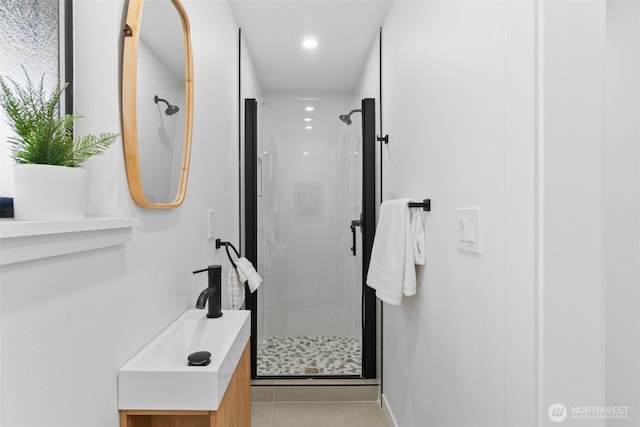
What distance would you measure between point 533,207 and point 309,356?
7.12 ft

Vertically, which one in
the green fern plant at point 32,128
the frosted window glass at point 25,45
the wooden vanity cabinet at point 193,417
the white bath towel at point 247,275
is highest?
the frosted window glass at point 25,45

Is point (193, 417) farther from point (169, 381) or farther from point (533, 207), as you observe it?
point (533, 207)

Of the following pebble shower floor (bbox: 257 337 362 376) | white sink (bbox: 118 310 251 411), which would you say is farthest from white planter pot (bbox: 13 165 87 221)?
pebble shower floor (bbox: 257 337 362 376)

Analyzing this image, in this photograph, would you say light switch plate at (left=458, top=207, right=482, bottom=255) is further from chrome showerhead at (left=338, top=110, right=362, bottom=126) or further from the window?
chrome showerhead at (left=338, top=110, right=362, bottom=126)

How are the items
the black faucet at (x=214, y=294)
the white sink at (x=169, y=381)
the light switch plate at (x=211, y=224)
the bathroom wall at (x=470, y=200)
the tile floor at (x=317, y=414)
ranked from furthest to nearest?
the tile floor at (x=317, y=414) → the light switch plate at (x=211, y=224) → the black faucet at (x=214, y=294) → the white sink at (x=169, y=381) → the bathroom wall at (x=470, y=200)

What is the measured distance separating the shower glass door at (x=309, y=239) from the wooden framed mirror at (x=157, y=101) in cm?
115

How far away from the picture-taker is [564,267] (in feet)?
2.47

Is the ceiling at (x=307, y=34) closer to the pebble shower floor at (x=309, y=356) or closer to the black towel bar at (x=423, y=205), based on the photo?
the black towel bar at (x=423, y=205)

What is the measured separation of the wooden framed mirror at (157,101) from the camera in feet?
3.14

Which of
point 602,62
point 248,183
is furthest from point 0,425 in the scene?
point 248,183

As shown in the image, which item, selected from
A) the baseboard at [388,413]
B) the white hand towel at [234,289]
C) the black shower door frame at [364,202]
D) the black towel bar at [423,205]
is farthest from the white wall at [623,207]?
the black shower door frame at [364,202]

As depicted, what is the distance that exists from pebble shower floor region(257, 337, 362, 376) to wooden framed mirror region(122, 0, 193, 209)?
167cm

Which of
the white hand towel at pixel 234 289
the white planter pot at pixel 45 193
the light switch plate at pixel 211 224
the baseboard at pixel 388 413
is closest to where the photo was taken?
the white planter pot at pixel 45 193

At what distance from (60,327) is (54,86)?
1.77 feet
